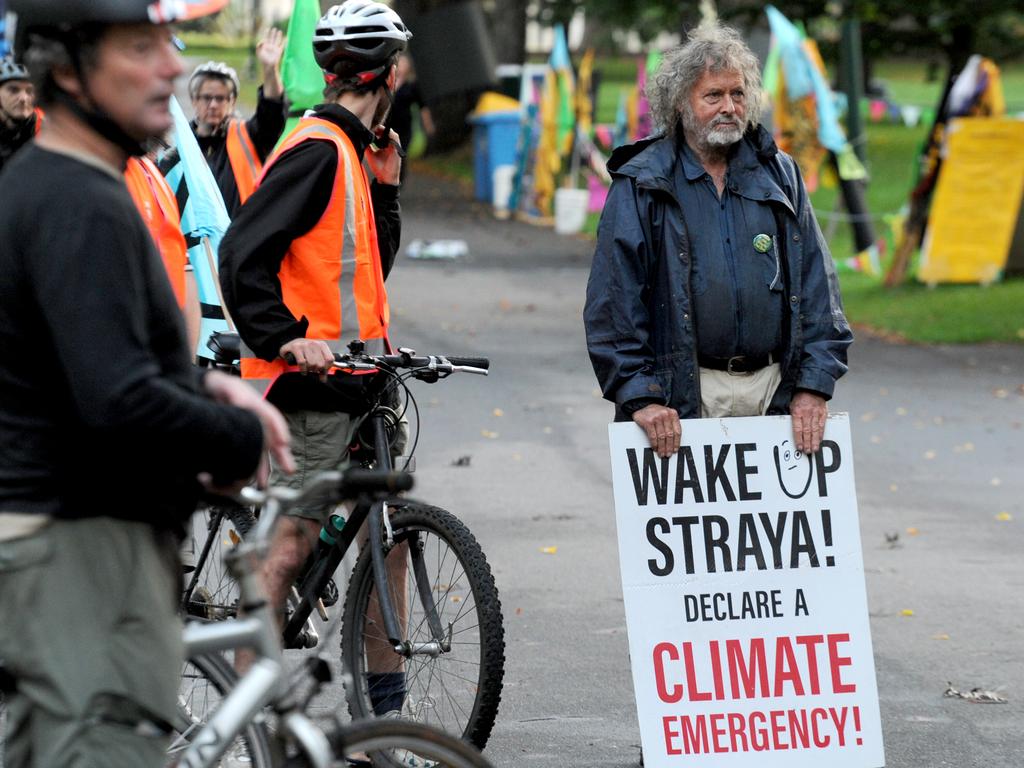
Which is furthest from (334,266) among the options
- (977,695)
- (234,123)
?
(234,123)

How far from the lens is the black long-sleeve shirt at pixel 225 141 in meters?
7.87

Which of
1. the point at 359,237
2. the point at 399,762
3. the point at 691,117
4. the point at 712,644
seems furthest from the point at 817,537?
the point at 399,762

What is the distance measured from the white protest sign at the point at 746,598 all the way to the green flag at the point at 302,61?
7.45 ft

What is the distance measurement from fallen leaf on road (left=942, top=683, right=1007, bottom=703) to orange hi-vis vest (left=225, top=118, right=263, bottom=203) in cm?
389

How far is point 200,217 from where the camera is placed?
6.07 meters

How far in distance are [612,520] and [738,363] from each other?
3.49 meters

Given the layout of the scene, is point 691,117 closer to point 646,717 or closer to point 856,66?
point 646,717

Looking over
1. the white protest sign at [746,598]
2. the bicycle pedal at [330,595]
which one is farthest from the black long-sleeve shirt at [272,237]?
the white protest sign at [746,598]

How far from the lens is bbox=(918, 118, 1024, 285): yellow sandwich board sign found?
16.5m

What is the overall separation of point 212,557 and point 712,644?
1580mm

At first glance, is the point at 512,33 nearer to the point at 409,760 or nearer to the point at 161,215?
the point at 161,215

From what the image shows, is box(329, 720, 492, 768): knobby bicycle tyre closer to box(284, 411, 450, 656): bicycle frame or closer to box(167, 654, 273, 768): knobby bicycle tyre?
box(167, 654, 273, 768): knobby bicycle tyre

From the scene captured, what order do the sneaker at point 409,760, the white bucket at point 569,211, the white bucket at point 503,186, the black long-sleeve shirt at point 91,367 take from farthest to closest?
the white bucket at point 503,186
the white bucket at point 569,211
the sneaker at point 409,760
the black long-sleeve shirt at point 91,367

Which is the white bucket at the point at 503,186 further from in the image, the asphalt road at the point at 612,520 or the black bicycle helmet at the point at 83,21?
the black bicycle helmet at the point at 83,21
